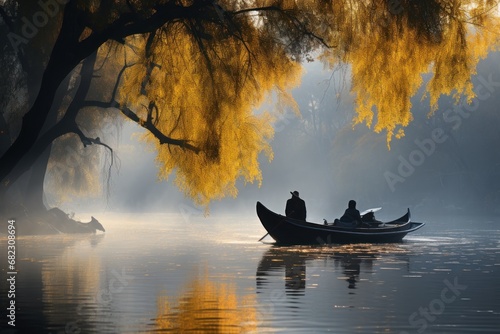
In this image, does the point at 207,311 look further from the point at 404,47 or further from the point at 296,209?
the point at 296,209

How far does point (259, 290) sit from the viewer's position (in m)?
18.2

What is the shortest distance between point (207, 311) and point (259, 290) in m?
3.42

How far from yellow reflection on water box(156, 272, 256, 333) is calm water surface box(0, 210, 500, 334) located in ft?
0.05

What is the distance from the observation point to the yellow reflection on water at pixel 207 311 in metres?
13.1

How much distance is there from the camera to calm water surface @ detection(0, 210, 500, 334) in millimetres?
13500

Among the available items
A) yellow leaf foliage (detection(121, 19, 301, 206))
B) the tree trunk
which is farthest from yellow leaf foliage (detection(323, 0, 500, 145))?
the tree trunk

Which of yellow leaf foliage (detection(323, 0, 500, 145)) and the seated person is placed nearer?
yellow leaf foliage (detection(323, 0, 500, 145))

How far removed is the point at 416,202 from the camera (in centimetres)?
8069

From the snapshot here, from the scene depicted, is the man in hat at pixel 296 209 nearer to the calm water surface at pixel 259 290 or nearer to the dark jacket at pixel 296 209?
the dark jacket at pixel 296 209

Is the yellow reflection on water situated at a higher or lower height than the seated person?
lower

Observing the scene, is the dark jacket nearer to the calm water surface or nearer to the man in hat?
the man in hat

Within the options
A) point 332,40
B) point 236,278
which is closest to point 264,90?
point 332,40

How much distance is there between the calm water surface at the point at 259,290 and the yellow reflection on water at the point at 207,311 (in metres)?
0.02

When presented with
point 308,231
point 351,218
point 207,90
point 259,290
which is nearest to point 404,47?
point 207,90
